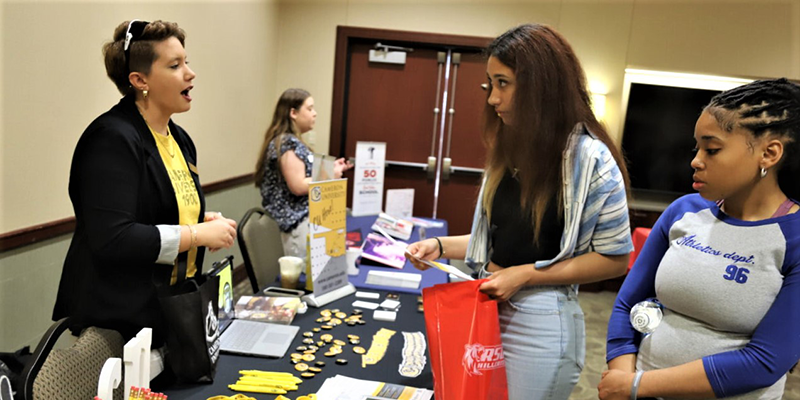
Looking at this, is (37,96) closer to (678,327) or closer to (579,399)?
(678,327)

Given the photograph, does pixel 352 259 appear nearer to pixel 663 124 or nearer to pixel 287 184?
pixel 287 184

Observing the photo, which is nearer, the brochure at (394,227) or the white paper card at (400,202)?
the brochure at (394,227)

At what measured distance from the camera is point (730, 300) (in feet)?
3.47

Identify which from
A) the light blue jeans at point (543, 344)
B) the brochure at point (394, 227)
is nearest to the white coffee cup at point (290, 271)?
the light blue jeans at point (543, 344)

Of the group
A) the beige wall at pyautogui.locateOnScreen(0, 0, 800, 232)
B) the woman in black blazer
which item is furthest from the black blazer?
the beige wall at pyautogui.locateOnScreen(0, 0, 800, 232)

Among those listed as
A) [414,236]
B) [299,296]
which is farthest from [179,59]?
[414,236]

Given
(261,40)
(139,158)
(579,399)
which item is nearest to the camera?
(139,158)

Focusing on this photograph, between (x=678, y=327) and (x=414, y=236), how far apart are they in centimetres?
250

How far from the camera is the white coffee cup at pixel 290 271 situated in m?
2.14

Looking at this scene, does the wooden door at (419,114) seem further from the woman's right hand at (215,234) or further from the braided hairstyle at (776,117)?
the braided hairstyle at (776,117)

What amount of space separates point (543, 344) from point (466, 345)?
0.18 m

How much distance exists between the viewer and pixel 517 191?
1.37 m

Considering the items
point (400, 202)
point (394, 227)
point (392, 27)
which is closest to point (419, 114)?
point (392, 27)

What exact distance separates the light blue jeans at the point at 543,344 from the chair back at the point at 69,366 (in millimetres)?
899
